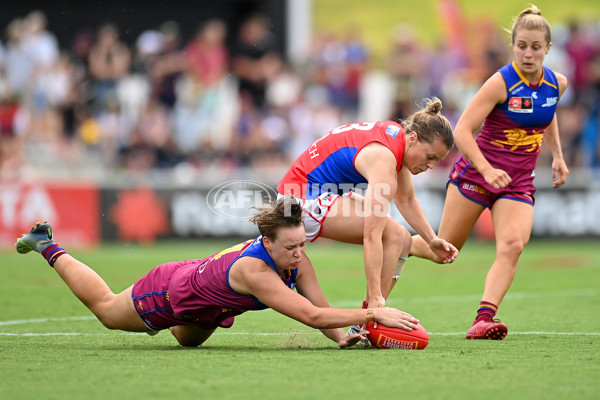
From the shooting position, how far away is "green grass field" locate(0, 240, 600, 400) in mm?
4523

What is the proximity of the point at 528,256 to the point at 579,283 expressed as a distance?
3661mm

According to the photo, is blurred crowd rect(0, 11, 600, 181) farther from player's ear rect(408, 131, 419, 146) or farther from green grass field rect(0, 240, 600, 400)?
player's ear rect(408, 131, 419, 146)

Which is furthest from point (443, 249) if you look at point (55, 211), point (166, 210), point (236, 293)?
point (55, 211)

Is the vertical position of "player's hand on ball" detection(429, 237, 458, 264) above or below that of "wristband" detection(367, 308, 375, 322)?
above

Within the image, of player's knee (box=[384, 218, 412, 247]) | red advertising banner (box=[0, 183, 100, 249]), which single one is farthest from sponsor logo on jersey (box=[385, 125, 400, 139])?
red advertising banner (box=[0, 183, 100, 249])

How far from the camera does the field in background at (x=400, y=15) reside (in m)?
22.6

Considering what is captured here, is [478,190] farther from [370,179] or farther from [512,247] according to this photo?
[370,179]

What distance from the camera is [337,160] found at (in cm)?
642

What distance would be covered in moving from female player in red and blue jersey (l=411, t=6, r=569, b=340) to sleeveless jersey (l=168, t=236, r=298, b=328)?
164cm

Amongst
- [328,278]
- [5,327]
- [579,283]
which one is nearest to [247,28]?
[328,278]

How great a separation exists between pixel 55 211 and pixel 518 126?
10324mm

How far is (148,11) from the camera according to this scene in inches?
818

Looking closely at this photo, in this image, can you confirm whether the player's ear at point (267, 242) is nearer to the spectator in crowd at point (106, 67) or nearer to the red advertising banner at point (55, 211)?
the red advertising banner at point (55, 211)

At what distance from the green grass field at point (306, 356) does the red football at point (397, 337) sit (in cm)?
12
